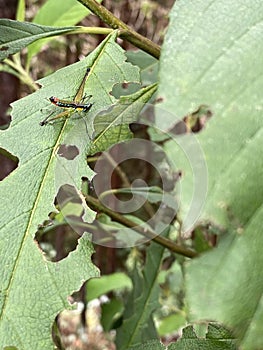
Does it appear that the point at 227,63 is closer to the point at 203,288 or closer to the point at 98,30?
the point at 203,288

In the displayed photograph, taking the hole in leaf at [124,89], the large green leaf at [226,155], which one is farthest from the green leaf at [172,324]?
the large green leaf at [226,155]

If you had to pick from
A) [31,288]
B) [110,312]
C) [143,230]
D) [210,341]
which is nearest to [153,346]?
[210,341]

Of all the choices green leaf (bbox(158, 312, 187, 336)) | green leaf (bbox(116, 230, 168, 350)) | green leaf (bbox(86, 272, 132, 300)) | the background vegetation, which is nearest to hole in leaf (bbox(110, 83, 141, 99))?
the background vegetation

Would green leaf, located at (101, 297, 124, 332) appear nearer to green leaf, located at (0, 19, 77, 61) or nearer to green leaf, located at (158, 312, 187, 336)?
green leaf, located at (158, 312, 187, 336)

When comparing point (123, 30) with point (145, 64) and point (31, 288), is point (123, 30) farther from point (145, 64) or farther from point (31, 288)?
point (145, 64)

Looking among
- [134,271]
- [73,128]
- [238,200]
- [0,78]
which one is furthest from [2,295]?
[0,78]

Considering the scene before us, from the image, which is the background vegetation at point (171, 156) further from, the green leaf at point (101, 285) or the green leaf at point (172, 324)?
the green leaf at point (172, 324)
